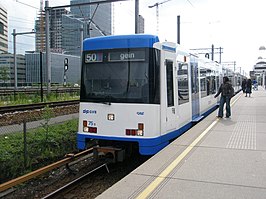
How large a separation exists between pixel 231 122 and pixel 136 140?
5.38 m

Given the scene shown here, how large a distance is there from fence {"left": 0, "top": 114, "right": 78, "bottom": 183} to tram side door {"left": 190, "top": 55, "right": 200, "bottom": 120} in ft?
13.7

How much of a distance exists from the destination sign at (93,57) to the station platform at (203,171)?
2743 millimetres

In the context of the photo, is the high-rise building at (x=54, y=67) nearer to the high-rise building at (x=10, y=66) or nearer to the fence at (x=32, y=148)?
the high-rise building at (x=10, y=66)

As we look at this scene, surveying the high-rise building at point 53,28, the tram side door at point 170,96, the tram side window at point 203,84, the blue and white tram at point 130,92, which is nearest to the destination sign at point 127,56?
the blue and white tram at point 130,92

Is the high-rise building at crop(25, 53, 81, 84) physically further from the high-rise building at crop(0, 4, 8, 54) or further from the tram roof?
the tram roof

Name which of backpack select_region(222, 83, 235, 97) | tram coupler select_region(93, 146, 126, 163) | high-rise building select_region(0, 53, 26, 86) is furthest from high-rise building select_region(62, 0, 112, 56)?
high-rise building select_region(0, 53, 26, 86)

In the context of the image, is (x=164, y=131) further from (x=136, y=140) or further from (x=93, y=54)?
(x=93, y=54)

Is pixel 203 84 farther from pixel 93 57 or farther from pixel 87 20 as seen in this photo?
pixel 87 20

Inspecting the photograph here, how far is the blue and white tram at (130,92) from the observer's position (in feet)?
23.0

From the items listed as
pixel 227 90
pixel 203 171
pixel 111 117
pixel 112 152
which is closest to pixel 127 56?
pixel 111 117

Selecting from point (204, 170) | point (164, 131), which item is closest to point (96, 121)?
point (164, 131)

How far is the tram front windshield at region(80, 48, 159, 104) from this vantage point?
7039 millimetres

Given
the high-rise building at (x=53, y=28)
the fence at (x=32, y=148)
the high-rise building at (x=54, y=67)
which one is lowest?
the fence at (x=32, y=148)

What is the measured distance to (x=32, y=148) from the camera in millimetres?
8414
